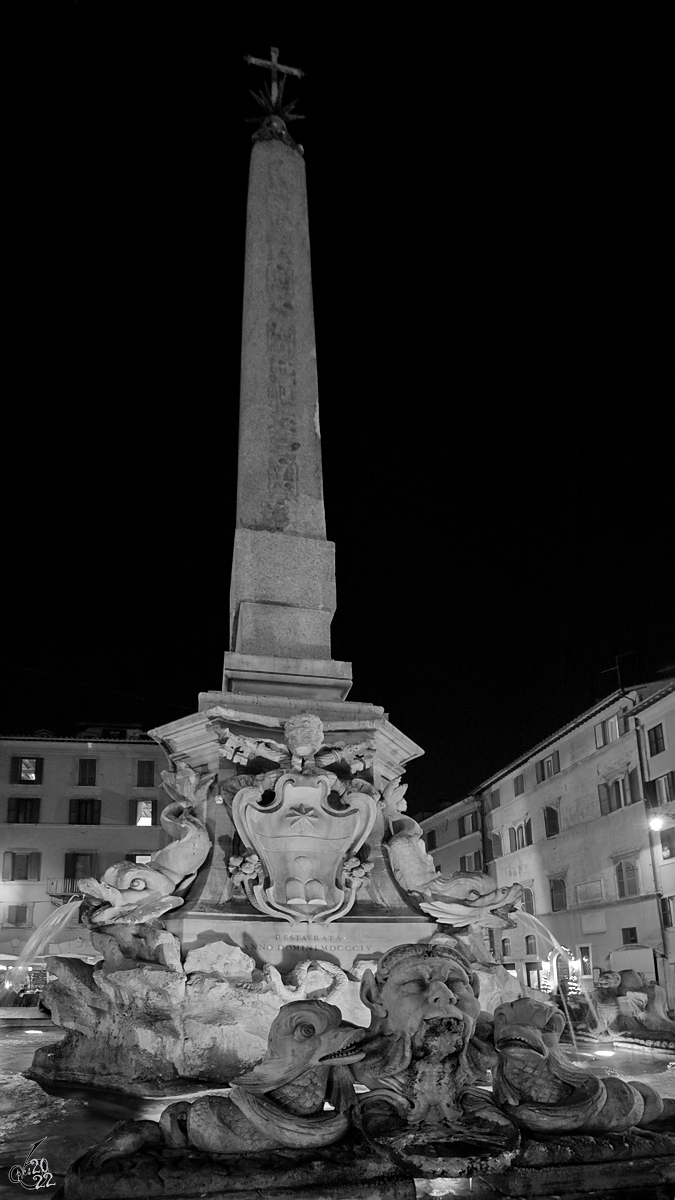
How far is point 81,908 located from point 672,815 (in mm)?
23401

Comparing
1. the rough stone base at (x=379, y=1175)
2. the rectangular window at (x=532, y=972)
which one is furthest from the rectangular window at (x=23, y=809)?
the rough stone base at (x=379, y=1175)

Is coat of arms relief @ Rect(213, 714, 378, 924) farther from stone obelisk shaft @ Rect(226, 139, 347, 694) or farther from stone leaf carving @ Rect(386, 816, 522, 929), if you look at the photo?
stone obelisk shaft @ Rect(226, 139, 347, 694)

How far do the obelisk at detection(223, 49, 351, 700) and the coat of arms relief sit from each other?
45.3 inches

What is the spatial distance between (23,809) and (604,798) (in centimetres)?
2343

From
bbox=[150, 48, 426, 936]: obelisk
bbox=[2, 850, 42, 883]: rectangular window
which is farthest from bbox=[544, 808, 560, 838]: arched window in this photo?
bbox=[150, 48, 426, 936]: obelisk

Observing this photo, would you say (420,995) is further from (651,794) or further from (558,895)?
(558,895)

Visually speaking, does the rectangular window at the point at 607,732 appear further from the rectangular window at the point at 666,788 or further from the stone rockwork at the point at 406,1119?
the stone rockwork at the point at 406,1119

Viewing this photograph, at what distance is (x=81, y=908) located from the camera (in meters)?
7.46

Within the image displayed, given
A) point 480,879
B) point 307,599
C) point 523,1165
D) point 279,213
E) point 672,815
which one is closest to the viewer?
point 523,1165

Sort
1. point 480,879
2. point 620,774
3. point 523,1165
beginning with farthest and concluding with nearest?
point 620,774 < point 480,879 < point 523,1165

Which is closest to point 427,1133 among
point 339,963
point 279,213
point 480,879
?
point 339,963

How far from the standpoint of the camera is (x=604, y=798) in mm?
32406

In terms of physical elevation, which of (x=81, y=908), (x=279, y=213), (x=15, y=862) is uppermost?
(x=279, y=213)

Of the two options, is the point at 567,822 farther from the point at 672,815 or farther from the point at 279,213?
the point at 279,213
